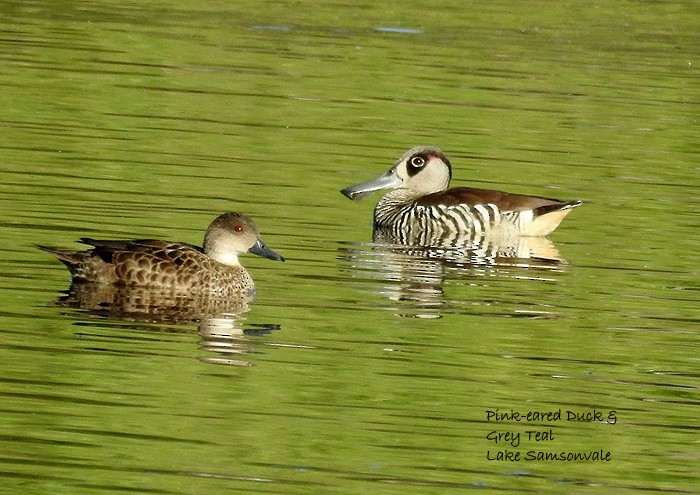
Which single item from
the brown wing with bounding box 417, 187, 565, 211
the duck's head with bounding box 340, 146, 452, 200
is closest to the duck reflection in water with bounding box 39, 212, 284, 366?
the brown wing with bounding box 417, 187, 565, 211

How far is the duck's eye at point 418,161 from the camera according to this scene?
17386 millimetres

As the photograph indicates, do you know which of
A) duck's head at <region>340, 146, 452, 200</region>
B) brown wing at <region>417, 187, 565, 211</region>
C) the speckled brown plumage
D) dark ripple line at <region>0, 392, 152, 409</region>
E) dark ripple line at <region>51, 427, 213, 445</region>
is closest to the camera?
dark ripple line at <region>51, 427, 213, 445</region>

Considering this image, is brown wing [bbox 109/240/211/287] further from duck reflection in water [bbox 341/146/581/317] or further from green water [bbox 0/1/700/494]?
duck reflection in water [bbox 341/146/581/317]

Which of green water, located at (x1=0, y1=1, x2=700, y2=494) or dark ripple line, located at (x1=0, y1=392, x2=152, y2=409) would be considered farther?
dark ripple line, located at (x1=0, y1=392, x2=152, y2=409)

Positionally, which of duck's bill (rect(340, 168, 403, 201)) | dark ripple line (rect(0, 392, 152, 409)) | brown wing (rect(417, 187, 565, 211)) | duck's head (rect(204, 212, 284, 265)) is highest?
duck's bill (rect(340, 168, 403, 201))

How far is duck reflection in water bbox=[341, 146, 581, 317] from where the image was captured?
14625 mm

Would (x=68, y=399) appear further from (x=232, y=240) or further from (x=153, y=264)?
(x=232, y=240)

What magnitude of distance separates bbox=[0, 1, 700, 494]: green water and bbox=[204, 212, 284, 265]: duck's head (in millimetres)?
294

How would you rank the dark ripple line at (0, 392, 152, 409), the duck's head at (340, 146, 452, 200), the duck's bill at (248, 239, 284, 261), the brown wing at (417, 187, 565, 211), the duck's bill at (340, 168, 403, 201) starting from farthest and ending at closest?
1. the duck's head at (340, 146, 452, 200)
2. the duck's bill at (340, 168, 403, 201)
3. the brown wing at (417, 187, 565, 211)
4. the duck's bill at (248, 239, 284, 261)
5. the dark ripple line at (0, 392, 152, 409)

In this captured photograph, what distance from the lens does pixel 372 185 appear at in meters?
17.0

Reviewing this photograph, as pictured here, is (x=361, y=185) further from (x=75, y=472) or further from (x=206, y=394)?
(x=75, y=472)

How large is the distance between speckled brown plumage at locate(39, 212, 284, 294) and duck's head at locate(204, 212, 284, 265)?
0.19 metres

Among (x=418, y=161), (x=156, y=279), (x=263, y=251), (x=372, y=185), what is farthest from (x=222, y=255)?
(x=418, y=161)

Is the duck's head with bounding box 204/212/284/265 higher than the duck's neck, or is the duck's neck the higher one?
the duck's head with bounding box 204/212/284/265
